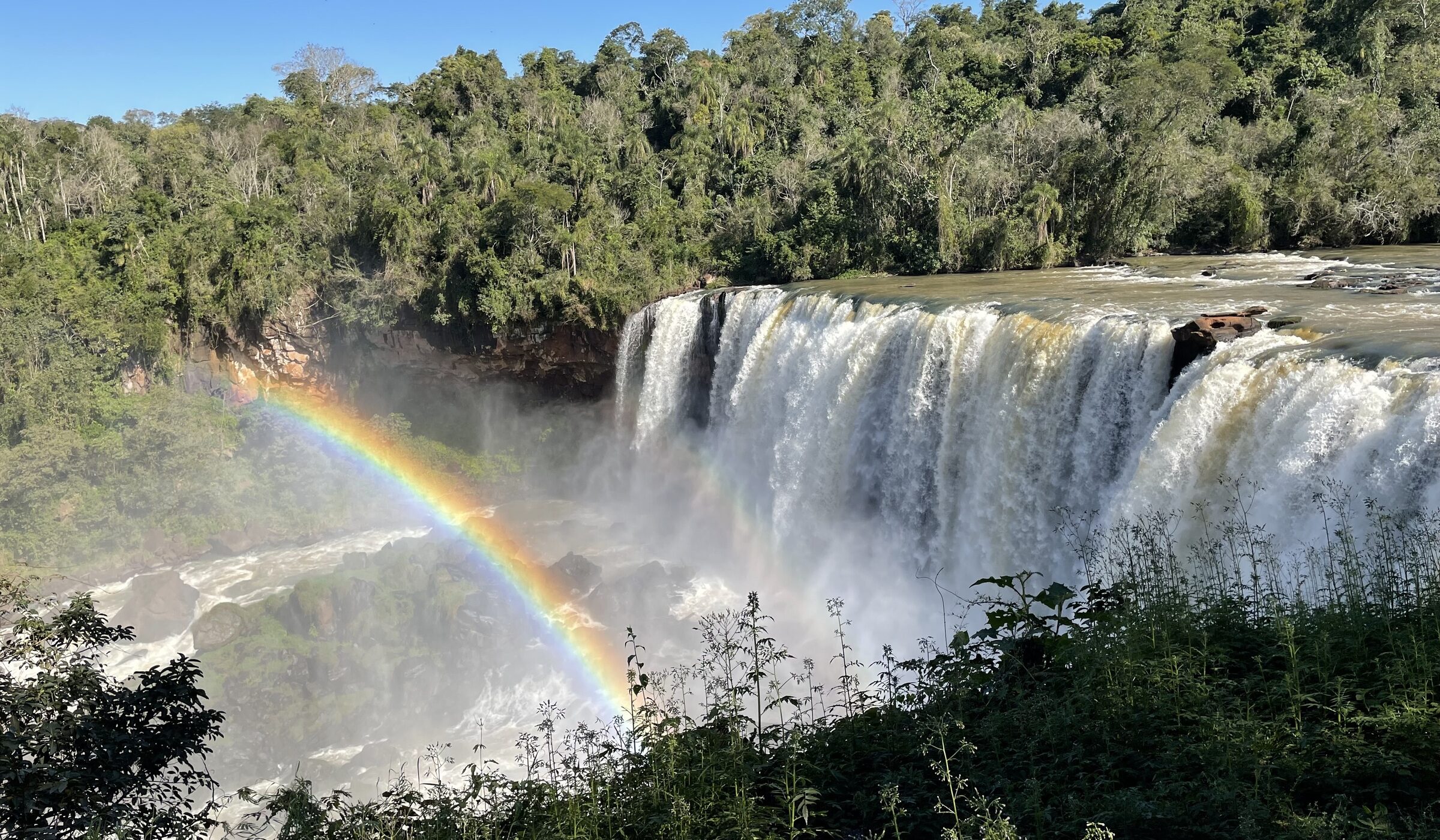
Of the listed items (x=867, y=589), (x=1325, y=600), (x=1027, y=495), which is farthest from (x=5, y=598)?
(x=867, y=589)

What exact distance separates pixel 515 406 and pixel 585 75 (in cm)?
3122

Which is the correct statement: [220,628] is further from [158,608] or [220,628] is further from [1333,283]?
[1333,283]

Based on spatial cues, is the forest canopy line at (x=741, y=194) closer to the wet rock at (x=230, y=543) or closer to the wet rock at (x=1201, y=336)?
the wet rock at (x=230, y=543)

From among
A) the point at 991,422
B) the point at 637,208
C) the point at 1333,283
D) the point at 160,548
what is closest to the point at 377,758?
the point at 991,422

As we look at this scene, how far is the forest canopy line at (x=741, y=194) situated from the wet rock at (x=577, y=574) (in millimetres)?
8888

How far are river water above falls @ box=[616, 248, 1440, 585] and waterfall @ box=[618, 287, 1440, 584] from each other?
1.2 inches

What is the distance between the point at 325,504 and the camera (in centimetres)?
2705

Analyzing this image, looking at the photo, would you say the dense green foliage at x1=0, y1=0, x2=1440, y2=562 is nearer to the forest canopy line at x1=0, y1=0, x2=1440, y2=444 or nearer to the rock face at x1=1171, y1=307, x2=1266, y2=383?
the forest canopy line at x1=0, y1=0, x2=1440, y2=444

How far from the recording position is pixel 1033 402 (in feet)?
41.8

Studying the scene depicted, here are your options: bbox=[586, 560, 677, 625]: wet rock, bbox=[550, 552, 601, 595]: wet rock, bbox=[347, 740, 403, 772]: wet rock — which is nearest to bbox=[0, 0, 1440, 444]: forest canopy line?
bbox=[550, 552, 601, 595]: wet rock

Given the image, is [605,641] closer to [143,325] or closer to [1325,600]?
[1325,600]

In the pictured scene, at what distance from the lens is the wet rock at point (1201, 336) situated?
427 inches

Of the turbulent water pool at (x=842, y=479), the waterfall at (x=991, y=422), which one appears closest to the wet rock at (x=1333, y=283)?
the turbulent water pool at (x=842, y=479)

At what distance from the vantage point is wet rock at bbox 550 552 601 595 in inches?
790
